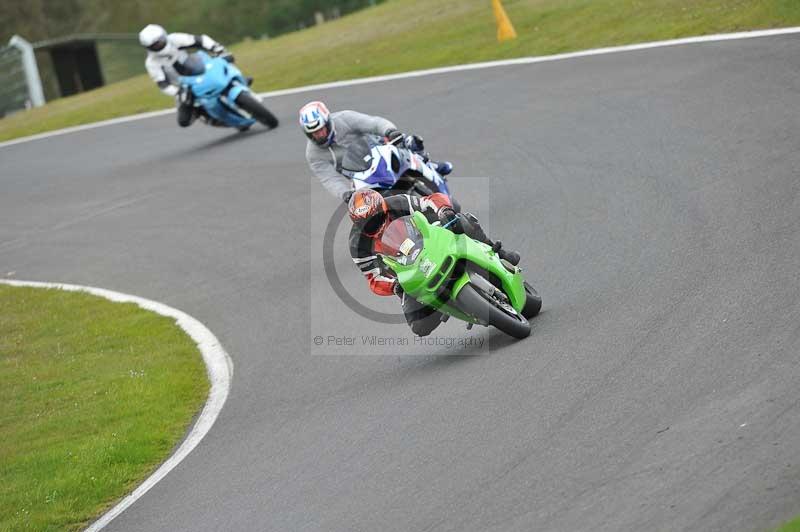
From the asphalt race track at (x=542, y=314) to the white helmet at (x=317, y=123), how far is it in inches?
60.4

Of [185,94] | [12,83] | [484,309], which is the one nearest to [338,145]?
[484,309]

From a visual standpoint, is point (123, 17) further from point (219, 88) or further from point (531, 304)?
point (531, 304)

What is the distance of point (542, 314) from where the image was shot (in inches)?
395

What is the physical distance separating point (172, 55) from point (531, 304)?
13.5 metres

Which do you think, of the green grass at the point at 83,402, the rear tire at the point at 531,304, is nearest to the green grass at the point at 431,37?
the rear tire at the point at 531,304

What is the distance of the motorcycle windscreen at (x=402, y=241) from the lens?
9.17 meters

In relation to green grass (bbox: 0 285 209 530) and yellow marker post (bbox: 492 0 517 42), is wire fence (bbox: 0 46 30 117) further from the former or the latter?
green grass (bbox: 0 285 209 530)

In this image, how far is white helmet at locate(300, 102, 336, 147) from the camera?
12.6 m

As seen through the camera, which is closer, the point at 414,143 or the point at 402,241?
the point at 402,241

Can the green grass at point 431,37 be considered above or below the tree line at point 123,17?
above

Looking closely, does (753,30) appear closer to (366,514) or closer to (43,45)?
(366,514)

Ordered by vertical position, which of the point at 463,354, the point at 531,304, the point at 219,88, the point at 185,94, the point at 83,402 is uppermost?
the point at 531,304

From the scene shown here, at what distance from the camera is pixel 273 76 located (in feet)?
89.8

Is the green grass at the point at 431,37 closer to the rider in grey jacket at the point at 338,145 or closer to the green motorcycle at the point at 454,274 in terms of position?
the rider in grey jacket at the point at 338,145
